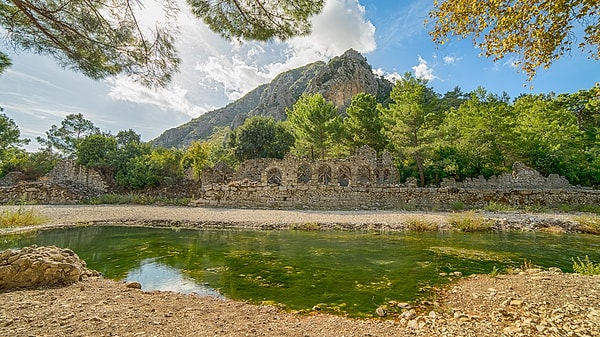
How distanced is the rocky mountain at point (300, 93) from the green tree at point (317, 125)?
2177 cm

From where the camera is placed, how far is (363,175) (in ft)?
69.8

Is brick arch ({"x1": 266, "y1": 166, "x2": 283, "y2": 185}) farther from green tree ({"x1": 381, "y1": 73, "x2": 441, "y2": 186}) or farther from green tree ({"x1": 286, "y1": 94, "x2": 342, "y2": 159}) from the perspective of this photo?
green tree ({"x1": 381, "y1": 73, "x2": 441, "y2": 186})

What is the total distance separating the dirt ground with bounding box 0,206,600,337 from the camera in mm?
2395

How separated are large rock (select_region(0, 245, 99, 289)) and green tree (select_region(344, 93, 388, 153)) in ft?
69.1

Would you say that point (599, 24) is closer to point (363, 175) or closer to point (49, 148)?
point (363, 175)

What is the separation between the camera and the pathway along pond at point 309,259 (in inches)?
154

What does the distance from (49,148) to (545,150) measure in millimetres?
50797

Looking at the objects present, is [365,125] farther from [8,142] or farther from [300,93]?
[300,93]

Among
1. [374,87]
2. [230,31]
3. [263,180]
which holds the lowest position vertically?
[263,180]

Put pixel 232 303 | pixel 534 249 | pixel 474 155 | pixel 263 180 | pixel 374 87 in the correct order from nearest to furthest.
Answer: pixel 232 303 < pixel 534 249 < pixel 263 180 < pixel 474 155 < pixel 374 87

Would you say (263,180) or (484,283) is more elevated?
(263,180)

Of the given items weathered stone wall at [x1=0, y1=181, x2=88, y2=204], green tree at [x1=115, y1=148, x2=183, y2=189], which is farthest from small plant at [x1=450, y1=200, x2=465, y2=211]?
weathered stone wall at [x1=0, y1=181, x2=88, y2=204]

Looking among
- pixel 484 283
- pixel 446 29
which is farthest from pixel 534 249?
pixel 446 29

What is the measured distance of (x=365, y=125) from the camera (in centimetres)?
2284
